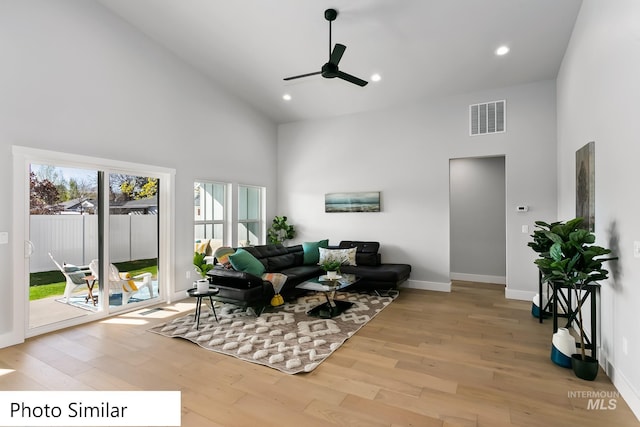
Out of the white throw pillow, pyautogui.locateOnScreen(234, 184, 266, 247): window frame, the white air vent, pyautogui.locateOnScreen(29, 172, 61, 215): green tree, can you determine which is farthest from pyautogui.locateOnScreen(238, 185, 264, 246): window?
the white air vent

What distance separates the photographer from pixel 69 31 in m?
3.93

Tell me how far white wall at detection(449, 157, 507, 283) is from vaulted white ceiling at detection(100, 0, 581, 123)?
1.82 m

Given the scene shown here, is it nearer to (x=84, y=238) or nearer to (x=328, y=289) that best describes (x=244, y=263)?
(x=328, y=289)

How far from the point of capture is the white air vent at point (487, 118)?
555cm

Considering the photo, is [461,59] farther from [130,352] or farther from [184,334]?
[130,352]

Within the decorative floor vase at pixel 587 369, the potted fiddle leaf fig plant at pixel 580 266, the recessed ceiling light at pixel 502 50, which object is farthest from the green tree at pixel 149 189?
the decorative floor vase at pixel 587 369

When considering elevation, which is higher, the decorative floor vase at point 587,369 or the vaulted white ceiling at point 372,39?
the vaulted white ceiling at point 372,39

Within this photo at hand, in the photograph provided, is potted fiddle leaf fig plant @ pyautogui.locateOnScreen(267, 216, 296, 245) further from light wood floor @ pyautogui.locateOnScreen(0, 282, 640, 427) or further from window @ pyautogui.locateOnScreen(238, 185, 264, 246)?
light wood floor @ pyautogui.locateOnScreen(0, 282, 640, 427)

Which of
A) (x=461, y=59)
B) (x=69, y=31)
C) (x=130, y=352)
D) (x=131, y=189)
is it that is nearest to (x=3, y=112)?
(x=69, y=31)

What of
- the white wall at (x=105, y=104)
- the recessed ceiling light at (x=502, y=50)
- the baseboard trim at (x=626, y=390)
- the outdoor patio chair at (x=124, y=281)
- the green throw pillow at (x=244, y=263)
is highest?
the recessed ceiling light at (x=502, y=50)

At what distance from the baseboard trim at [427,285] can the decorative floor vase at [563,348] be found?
9.52ft

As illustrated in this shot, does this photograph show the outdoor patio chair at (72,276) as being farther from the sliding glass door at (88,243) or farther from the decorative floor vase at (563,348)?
the decorative floor vase at (563,348)

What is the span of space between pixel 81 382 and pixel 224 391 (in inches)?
49.7

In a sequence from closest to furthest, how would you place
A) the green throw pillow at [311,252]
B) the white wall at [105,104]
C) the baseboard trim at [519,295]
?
the white wall at [105,104] → the baseboard trim at [519,295] → the green throw pillow at [311,252]
